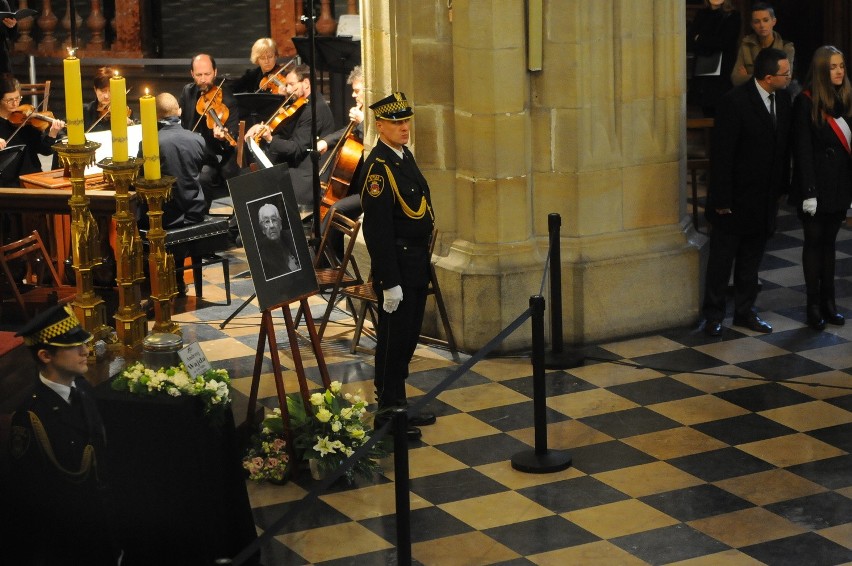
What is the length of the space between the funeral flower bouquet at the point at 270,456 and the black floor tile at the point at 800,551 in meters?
2.24

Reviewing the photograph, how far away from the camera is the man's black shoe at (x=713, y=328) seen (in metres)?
10.2

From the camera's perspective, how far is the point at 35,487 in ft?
18.5

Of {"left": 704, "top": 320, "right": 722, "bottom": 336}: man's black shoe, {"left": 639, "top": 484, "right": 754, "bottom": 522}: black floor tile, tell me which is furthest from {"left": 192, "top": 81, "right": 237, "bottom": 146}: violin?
{"left": 639, "top": 484, "right": 754, "bottom": 522}: black floor tile

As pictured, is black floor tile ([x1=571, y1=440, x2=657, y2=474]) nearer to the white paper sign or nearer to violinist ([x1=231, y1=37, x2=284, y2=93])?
the white paper sign

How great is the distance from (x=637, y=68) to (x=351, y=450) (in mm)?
3341

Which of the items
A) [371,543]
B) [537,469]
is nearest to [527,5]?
[537,469]

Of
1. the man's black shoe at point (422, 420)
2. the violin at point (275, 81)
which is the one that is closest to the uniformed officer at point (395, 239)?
the man's black shoe at point (422, 420)

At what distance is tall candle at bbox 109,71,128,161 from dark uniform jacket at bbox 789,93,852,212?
4.62 m

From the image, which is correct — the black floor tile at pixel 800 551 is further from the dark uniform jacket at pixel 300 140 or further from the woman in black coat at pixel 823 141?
the dark uniform jacket at pixel 300 140

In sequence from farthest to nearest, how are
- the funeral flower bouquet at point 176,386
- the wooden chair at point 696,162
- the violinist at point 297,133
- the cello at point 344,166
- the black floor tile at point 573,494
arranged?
the violinist at point 297,133 < the wooden chair at point 696,162 < the cello at point 344,166 < the black floor tile at point 573,494 < the funeral flower bouquet at point 176,386

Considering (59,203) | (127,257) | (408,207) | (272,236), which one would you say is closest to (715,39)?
(59,203)

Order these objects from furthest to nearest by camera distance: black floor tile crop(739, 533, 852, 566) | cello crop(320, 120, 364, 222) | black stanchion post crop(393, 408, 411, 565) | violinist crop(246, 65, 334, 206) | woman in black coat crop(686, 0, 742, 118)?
woman in black coat crop(686, 0, 742, 118), violinist crop(246, 65, 334, 206), cello crop(320, 120, 364, 222), black floor tile crop(739, 533, 852, 566), black stanchion post crop(393, 408, 411, 565)

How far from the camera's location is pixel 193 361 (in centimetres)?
711

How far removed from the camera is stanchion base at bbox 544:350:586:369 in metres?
9.55
